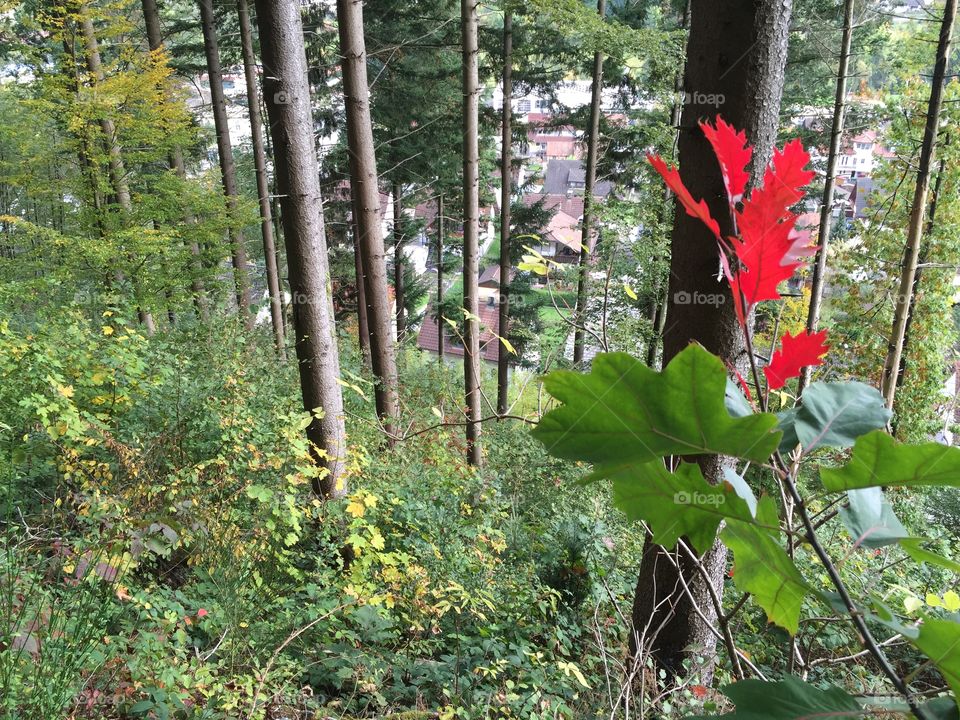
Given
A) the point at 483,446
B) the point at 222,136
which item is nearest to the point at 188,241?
the point at 222,136

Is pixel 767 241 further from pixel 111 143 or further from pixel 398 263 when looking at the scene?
pixel 398 263

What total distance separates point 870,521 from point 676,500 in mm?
283

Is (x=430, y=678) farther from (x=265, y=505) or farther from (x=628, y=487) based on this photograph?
(x=628, y=487)

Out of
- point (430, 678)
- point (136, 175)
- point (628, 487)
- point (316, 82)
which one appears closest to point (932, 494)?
point (430, 678)

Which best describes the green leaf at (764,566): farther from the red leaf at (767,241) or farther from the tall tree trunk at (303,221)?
the tall tree trunk at (303,221)

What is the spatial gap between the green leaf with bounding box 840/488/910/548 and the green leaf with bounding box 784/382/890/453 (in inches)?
2.5

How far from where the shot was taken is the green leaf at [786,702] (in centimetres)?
48

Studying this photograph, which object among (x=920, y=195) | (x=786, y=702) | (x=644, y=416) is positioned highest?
(x=644, y=416)

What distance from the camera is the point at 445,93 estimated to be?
567 inches

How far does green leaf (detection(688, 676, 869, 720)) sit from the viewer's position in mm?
485

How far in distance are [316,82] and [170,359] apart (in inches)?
437

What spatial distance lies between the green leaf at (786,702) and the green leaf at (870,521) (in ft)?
0.55

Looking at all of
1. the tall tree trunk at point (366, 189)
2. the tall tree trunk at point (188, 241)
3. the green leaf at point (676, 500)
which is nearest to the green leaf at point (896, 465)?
the green leaf at point (676, 500)

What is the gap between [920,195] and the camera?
31.3 feet
